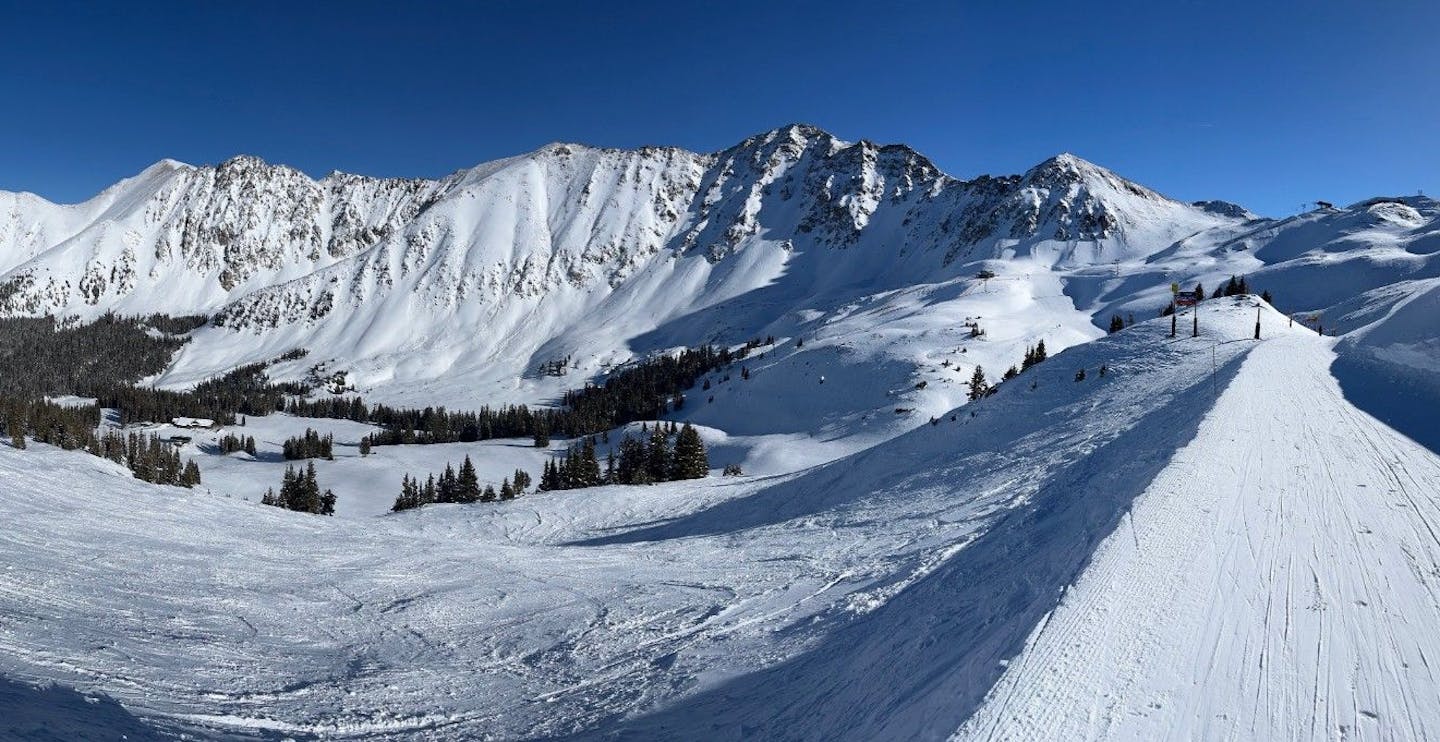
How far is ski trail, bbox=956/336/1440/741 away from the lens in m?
4.66

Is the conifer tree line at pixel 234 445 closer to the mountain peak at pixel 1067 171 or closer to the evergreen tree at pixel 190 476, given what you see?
the evergreen tree at pixel 190 476

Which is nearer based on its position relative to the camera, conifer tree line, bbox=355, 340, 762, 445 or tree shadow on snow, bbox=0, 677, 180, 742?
tree shadow on snow, bbox=0, 677, 180, 742

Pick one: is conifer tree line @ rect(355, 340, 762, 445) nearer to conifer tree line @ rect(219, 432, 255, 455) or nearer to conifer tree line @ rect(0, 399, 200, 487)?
conifer tree line @ rect(219, 432, 255, 455)

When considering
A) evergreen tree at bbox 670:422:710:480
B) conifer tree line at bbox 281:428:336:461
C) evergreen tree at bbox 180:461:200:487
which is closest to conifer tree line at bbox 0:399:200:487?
evergreen tree at bbox 180:461:200:487

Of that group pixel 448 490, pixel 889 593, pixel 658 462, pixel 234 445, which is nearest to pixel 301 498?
pixel 448 490

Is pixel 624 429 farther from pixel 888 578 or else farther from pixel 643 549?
pixel 888 578

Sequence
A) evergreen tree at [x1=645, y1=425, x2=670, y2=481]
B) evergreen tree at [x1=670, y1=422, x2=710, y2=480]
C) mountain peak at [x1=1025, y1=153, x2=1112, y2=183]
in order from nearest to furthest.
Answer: evergreen tree at [x1=670, y1=422, x2=710, y2=480] < evergreen tree at [x1=645, y1=425, x2=670, y2=481] < mountain peak at [x1=1025, y1=153, x2=1112, y2=183]

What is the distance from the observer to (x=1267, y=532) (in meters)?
8.20

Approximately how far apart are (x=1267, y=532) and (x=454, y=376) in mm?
208856

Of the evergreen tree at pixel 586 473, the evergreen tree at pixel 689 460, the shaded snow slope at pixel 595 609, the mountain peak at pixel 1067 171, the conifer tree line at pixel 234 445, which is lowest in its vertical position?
the conifer tree line at pixel 234 445

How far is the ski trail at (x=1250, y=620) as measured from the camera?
15.3 ft

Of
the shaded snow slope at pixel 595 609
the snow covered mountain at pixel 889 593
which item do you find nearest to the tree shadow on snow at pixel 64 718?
the snow covered mountain at pixel 889 593

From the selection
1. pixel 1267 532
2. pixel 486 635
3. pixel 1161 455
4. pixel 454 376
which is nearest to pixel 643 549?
pixel 486 635

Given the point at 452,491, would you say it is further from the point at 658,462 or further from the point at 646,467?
the point at 658,462
